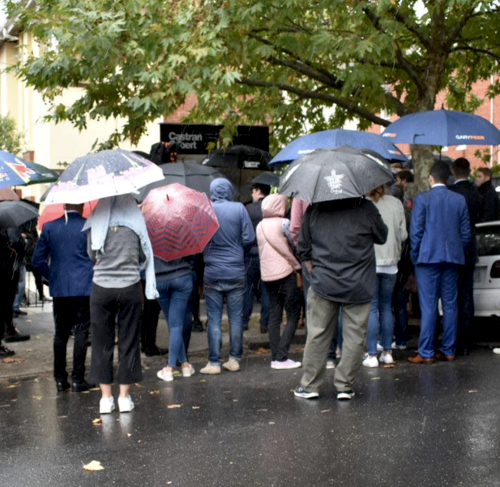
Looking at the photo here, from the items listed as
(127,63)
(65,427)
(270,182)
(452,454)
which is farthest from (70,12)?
(452,454)

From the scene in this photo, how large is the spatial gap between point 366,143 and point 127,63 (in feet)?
11.1

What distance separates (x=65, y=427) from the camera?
7461 millimetres

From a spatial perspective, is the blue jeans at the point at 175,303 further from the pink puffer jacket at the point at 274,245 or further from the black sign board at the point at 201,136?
the black sign board at the point at 201,136

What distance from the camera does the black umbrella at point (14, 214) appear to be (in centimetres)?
1019

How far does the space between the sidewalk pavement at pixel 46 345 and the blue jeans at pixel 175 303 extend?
1074 millimetres

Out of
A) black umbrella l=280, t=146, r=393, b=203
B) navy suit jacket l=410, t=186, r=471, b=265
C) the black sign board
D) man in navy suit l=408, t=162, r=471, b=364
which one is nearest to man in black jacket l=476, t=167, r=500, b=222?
man in navy suit l=408, t=162, r=471, b=364

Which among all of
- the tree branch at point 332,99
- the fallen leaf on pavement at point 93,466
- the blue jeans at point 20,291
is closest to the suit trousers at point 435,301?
the fallen leaf on pavement at point 93,466

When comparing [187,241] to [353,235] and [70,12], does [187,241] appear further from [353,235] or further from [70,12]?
[70,12]

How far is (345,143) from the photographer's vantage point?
34.5 ft

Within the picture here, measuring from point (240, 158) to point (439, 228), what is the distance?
23.0 feet

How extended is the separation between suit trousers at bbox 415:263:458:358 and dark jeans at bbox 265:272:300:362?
1290 mm

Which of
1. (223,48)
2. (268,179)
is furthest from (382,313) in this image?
(223,48)

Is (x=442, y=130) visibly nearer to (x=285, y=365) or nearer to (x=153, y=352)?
(x=285, y=365)

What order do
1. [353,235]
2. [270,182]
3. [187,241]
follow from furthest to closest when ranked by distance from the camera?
1. [270,182]
2. [187,241]
3. [353,235]
